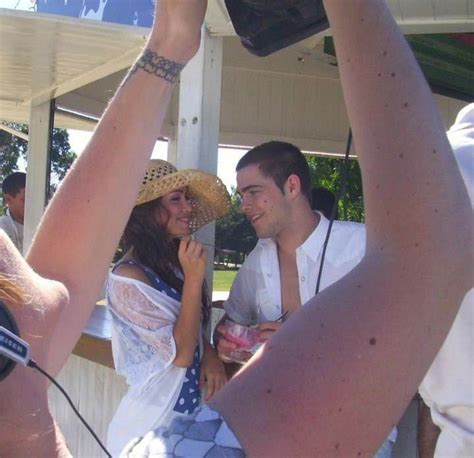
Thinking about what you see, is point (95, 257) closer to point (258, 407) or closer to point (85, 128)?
point (258, 407)

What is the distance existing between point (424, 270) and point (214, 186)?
7.02 ft

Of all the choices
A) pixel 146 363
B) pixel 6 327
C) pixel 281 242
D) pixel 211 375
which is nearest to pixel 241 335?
pixel 211 375

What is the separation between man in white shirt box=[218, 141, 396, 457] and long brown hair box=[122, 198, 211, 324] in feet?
0.68

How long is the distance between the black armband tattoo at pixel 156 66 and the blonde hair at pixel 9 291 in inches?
30.1

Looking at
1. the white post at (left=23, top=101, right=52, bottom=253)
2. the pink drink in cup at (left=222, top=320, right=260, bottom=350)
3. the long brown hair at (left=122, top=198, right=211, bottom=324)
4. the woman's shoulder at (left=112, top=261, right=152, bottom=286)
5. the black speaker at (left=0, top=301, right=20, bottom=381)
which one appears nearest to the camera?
the black speaker at (left=0, top=301, right=20, bottom=381)

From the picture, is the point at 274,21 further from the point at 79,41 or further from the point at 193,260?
the point at 79,41

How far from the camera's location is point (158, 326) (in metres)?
2.37

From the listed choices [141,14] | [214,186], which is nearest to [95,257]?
[214,186]

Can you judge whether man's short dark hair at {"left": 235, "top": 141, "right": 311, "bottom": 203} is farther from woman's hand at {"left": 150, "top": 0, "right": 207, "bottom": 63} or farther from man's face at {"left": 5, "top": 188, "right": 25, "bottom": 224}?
man's face at {"left": 5, "top": 188, "right": 25, "bottom": 224}

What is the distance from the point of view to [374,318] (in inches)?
26.0

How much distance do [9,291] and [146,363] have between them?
1579 mm

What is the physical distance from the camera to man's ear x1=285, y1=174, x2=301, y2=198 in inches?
109

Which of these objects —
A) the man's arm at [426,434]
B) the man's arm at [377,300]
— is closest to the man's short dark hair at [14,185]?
the man's arm at [426,434]

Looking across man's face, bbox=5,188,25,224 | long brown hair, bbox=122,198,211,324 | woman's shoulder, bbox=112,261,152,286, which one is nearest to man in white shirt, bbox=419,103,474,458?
woman's shoulder, bbox=112,261,152,286
